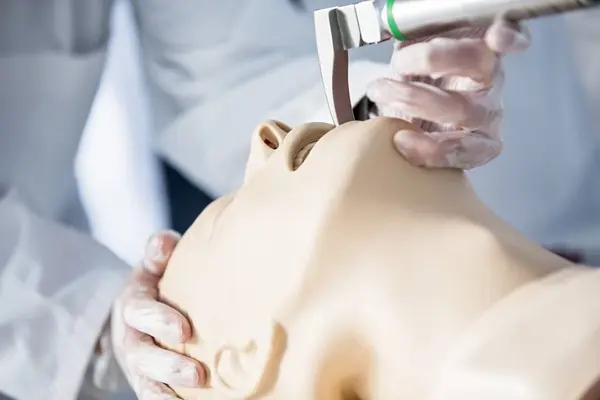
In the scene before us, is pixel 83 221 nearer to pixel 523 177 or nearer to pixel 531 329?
pixel 523 177

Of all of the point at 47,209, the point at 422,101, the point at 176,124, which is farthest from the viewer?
the point at 176,124

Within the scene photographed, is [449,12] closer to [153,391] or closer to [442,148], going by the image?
[442,148]

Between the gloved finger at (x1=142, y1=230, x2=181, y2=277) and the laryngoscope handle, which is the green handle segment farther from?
the gloved finger at (x1=142, y1=230, x2=181, y2=277)

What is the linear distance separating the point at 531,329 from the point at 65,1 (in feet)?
3.05

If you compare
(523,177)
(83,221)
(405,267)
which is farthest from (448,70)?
(83,221)

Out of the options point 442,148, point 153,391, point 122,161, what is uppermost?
point 442,148

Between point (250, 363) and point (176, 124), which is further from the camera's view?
point (176, 124)

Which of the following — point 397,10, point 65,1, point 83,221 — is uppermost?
point 397,10

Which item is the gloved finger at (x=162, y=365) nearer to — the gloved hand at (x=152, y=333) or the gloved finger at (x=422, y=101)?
the gloved hand at (x=152, y=333)

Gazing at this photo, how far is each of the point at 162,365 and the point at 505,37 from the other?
363 mm

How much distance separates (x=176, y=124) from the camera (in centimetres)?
125

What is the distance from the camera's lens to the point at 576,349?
1.27ft

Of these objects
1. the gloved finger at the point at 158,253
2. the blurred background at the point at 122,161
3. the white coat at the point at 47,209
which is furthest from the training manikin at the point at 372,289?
the blurred background at the point at 122,161

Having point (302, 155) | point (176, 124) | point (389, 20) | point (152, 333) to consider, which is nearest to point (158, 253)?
point (152, 333)
